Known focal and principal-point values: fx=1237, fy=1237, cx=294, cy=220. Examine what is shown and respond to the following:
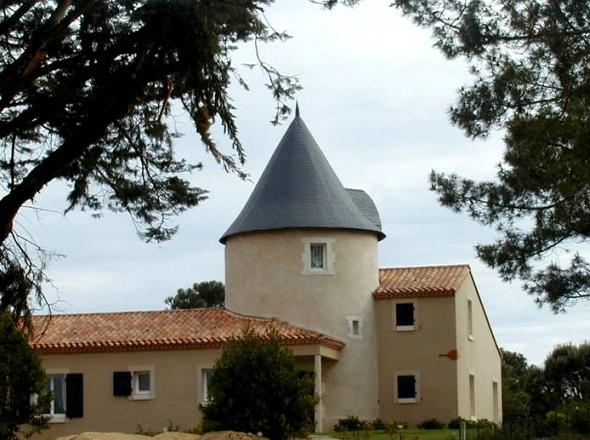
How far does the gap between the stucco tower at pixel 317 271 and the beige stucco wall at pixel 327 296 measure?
3cm

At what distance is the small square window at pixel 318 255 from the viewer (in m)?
41.8

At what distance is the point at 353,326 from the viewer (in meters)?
42.2

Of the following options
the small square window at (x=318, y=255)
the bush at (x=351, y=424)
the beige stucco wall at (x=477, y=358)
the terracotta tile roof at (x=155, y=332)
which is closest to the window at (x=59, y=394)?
the terracotta tile roof at (x=155, y=332)

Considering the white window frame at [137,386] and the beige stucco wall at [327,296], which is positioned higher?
the beige stucco wall at [327,296]

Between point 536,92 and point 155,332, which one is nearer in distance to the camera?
point 536,92

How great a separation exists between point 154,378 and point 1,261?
20.5 metres

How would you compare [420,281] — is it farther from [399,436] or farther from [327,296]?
[399,436]

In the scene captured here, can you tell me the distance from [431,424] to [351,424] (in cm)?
260

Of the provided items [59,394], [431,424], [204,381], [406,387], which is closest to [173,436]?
[204,381]

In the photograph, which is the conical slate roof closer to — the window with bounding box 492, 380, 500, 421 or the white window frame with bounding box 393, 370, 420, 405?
the white window frame with bounding box 393, 370, 420, 405

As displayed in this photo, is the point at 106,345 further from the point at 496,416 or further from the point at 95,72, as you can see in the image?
the point at 95,72

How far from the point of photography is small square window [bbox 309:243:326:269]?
4175 centimetres

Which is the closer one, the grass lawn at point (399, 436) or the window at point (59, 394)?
the grass lawn at point (399, 436)

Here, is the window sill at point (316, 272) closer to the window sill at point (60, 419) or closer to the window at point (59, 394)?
the window at point (59, 394)
